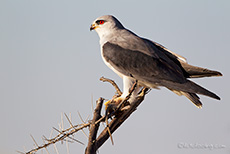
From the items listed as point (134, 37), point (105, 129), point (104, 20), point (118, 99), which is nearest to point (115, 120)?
point (105, 129)

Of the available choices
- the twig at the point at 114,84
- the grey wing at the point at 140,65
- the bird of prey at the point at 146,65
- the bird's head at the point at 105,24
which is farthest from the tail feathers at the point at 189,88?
the bird's head at the point at 105,24

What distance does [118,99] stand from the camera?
4.71 metres

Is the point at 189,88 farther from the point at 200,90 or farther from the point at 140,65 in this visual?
the point at 140,65

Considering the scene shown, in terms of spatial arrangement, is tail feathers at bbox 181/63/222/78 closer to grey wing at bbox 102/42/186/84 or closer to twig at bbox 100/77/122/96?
grey wing at bbox 102/42/186/84

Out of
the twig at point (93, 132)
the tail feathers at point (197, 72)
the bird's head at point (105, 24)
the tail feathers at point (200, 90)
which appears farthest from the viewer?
the bird's head at point (105, 24)

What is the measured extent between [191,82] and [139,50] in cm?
93

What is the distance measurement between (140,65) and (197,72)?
2.87 ft

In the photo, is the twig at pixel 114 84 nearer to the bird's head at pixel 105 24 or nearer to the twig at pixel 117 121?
the twig at pixel 117 121

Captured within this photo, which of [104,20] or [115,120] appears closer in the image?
[115,120]

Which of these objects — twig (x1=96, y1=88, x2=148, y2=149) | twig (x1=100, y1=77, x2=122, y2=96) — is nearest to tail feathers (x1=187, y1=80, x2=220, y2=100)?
twig (x1=96, y1=88, x2=148, y2=149)

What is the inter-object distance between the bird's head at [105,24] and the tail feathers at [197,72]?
1462 millimetres

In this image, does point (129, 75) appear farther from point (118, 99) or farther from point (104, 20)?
point (104, 20)

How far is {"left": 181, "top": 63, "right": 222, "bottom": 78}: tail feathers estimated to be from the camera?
4.69m

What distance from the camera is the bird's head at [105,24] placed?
5.67 metres
